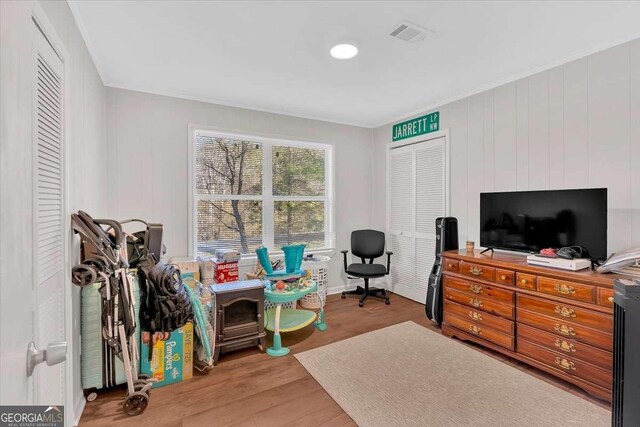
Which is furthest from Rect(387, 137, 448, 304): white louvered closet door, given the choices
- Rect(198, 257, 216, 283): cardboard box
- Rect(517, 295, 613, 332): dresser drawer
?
Rect(198, 257, 216, 283): cardboard box

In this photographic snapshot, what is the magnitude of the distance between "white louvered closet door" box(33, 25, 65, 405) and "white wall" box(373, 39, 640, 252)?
3728 millimetres

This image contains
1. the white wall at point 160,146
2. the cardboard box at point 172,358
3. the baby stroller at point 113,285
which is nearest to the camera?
the baby stroller at point 113,285

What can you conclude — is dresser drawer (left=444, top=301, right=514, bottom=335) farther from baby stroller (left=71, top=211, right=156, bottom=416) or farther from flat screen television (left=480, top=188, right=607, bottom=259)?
baby stroller (left=71, top=211, right=156, bottom=416)

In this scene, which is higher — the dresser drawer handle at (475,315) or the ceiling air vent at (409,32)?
the ceiling air vent at (409,32)

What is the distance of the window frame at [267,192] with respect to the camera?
3.57 meters

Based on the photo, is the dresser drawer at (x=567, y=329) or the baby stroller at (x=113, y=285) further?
the dresser drawer at (x=567, y=329)

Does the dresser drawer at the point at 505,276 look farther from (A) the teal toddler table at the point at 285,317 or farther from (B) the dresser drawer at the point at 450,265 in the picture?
(A) the teal toddler table at the point at 285,317

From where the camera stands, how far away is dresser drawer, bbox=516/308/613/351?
2053 millimetres

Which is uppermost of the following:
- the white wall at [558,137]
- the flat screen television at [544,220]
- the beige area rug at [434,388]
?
the white wall at [558,137]

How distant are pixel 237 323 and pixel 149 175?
1.92m

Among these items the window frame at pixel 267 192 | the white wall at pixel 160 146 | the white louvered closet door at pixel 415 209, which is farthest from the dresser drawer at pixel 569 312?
the white wall at pixel 160 146

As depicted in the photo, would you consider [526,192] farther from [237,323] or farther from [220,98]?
[220,98]

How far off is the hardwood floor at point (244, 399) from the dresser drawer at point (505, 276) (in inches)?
27.5


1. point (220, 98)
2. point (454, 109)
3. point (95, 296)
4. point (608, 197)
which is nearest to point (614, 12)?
point (608, 197)
